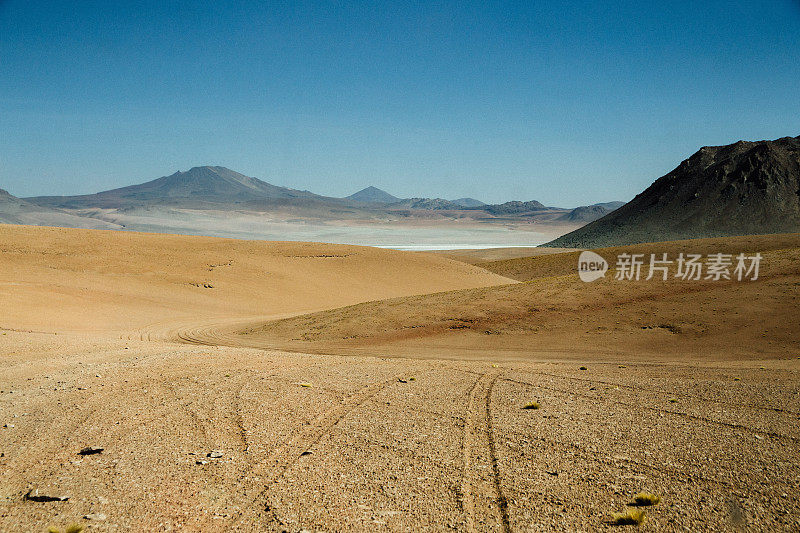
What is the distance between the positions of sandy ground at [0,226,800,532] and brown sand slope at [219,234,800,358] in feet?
0.34

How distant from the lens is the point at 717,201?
109 meters

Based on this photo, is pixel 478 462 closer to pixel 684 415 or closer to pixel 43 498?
pixel 684 415

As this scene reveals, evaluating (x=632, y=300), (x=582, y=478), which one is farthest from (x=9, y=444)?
(x=632, y=300)

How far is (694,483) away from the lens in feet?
14.7

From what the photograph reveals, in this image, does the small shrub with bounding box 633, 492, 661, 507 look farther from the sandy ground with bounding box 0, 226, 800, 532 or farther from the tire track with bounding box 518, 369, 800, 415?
the tire track with bounding box 518, 369, 800, 415

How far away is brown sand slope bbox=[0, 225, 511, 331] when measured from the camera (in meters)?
19.2

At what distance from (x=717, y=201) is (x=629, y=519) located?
412ft

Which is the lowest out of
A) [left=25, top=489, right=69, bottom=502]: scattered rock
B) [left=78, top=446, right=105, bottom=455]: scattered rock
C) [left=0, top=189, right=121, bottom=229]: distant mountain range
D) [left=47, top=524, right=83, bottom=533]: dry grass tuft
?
[left=0, top=189, right=121, bottom=229]: distant mountain range

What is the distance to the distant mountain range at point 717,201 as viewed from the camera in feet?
331

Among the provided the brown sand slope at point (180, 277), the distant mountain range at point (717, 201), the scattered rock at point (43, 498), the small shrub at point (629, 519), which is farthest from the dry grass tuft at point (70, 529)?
the distant mountain range at point (717, 201)

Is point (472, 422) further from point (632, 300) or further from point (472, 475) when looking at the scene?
point (632, 300)

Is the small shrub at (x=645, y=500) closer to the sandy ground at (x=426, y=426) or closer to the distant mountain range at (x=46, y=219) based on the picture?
the sandy ground at (x=426, y=426)

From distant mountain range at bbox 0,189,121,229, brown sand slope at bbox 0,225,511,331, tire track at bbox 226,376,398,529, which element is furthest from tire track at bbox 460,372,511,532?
distant mountain range at bbox 0,189,121,229

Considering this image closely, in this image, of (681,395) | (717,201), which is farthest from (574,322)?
(717,201)
